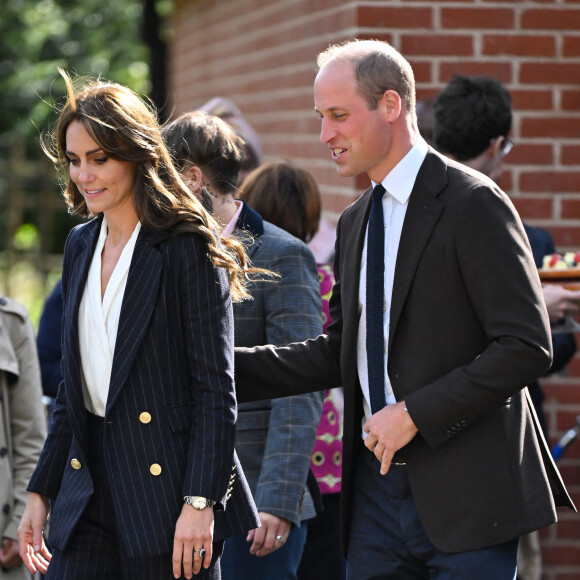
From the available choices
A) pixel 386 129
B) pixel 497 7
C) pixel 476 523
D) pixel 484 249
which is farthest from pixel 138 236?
pixel 497 7

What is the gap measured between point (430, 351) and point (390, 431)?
0.24 metres

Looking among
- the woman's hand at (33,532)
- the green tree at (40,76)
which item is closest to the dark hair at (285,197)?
the woman's hand at (33,532)

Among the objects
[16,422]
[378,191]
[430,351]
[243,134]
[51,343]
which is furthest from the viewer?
[243,134]

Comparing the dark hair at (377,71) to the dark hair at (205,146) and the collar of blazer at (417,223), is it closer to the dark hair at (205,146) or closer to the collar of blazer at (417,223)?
the collar of blazer at (417,223)

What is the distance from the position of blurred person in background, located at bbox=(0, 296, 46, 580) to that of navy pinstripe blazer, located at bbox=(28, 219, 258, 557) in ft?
3.71

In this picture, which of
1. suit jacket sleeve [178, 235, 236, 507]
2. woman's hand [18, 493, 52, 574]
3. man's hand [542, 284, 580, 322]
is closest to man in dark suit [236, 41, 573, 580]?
suit jacket sleeve [178, 235, 236, 507]

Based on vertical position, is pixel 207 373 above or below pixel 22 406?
above

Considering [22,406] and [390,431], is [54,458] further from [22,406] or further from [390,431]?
[22,406]

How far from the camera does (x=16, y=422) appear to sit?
4434 millimetres

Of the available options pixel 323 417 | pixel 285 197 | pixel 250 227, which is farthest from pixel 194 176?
pixel 323 417

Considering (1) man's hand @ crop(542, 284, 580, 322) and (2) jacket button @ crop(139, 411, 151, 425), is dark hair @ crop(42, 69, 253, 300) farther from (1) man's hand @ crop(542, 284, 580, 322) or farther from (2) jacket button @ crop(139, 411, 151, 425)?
(1) man's hand @ crop(542, 284, 580, 322)

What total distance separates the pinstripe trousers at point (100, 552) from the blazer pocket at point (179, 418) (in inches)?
8.3

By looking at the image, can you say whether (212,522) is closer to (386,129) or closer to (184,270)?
(184,270)

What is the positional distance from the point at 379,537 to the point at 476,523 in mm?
359
